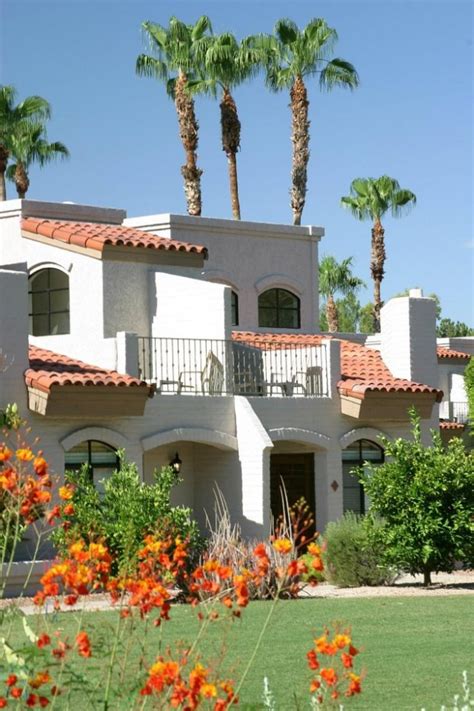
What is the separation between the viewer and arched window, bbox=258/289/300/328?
39281 millimetres

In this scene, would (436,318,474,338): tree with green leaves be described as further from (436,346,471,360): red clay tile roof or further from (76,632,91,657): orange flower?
(76,632,91,657): orange flower

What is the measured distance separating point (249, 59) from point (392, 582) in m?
30.6

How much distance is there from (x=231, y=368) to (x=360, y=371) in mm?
3916

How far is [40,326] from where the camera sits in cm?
3056

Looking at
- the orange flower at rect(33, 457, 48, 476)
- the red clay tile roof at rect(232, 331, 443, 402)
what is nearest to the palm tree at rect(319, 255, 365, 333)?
the red clay tile roof at rect(232, 331, 443, 402)

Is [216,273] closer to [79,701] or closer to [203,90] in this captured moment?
[203,90]

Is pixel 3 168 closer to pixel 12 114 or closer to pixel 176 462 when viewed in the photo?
pixel 12 114

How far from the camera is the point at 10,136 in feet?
185

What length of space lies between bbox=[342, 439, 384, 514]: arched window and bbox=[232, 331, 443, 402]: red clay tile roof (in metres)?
1.40

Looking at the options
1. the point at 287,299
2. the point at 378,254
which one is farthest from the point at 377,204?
the point at 287,299

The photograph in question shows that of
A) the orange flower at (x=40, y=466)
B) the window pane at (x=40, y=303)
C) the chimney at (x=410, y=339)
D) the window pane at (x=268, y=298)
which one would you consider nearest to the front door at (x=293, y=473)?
the chimney at (x=410, y=339)

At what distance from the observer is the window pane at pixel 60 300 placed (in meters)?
30.1

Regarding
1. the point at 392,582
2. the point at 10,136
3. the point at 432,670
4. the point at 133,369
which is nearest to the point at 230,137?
the point at 10,136

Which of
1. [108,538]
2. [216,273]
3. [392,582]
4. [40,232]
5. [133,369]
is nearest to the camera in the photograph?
[108,538]
